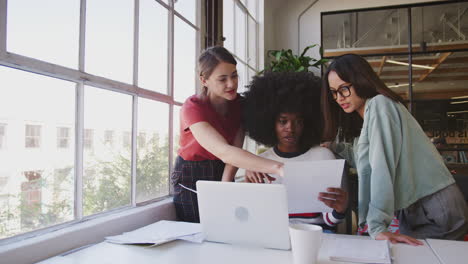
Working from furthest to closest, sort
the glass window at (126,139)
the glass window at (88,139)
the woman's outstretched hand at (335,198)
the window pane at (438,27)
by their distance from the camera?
the window pane at (438,27)
the glass window at (126,139)
the glass window at (88,139)
the woman's outstretched hand at (335,198)

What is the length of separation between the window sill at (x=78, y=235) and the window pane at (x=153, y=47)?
2.25ft

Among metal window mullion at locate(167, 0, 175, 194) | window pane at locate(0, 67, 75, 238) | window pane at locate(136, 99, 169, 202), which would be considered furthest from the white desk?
metal window mullion at locate(167, 0, 175, 194)

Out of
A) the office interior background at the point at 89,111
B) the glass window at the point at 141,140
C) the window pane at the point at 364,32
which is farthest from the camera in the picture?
the window pane at the point at 364,32

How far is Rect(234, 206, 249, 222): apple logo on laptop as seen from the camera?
3.99 ft

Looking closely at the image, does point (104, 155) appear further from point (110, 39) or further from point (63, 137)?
point (110, 39)

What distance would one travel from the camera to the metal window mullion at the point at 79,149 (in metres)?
1.56

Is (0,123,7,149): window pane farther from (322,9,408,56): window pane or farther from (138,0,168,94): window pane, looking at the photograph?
(322,9,408,56): window pane

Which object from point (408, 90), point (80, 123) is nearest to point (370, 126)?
point (80, 123)

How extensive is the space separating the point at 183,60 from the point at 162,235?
59.8 inches

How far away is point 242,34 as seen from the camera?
4.39 metres

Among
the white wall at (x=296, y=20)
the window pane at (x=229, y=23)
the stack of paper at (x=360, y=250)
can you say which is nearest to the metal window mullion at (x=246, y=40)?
the window pane at (x=229, y=23)

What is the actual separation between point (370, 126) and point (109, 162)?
3.91 feet

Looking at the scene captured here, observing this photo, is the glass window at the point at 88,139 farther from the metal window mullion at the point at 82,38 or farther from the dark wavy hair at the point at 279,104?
the dark wavy hair at the point at 279,104

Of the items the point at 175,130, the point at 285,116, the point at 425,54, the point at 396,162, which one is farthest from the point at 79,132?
the point at 425,54
